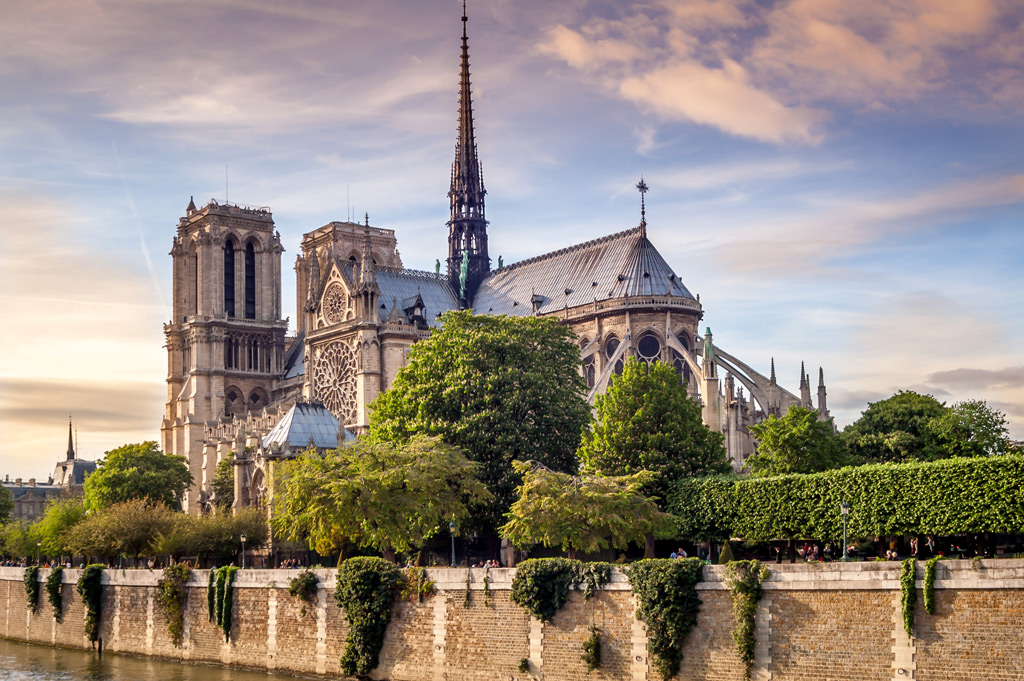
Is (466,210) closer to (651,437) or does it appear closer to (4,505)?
(4,505)

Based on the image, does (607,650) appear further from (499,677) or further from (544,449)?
(544,449)

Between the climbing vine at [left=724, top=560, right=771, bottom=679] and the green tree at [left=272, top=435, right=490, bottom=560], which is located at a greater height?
the green tree at [left=272, top=435, right=490, bottom=560]

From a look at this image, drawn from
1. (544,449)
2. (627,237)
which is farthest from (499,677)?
(627,237)

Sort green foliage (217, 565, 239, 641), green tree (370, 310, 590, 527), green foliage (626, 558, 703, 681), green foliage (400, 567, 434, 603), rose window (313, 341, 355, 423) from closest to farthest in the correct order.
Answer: green foliage (626, 558, 703, 681)
green foliage (400, 567, 434, 603)
green foliage (217, 565, 239, 641)
green tree (370, 310, 590, 527)
rose window (313, 341, 355, 423)

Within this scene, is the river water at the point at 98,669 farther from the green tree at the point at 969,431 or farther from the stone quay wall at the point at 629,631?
the green tree at the point at 969,431

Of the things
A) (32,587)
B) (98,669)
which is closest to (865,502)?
(98,669)

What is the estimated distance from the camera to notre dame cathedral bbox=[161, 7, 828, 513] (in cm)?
7712

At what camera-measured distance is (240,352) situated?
10881 cm

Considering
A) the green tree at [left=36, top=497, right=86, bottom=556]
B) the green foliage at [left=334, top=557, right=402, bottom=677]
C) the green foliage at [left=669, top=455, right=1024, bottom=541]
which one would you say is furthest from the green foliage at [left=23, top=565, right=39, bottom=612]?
the green foliage at [left=669, top=455, right=1024, bottom=541]

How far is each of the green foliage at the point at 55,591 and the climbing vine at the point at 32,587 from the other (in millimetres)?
1389

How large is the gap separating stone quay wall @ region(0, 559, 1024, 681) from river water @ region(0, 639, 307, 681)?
69cm

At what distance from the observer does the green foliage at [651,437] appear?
5103cm

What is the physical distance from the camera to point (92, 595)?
56000 mm

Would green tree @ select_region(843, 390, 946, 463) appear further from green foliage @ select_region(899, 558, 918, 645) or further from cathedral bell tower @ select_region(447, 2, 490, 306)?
cathedral bell tower @ select_region(447, 2, 490, 306)
